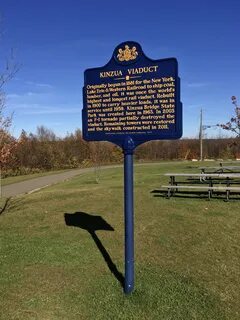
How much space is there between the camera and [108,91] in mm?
5891

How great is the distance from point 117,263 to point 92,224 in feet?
8.69

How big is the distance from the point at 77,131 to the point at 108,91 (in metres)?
45.3

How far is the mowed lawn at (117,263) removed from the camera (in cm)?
514

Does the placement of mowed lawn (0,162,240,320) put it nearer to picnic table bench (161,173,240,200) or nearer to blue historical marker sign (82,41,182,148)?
picnic table bench (161,173,240,200)

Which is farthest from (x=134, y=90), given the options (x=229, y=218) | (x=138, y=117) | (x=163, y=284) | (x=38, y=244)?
(x=229, y=218)

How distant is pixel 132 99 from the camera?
5684 millimetres

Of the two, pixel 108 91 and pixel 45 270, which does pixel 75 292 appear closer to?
pixel 45 270

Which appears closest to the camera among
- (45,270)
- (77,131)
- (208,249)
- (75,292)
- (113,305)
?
(113,305)

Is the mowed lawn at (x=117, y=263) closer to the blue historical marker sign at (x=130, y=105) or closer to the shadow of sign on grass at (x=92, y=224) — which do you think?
the shadow of sign on grass at (x=92, y=224)

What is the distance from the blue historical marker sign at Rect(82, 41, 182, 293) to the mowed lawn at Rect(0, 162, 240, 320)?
Result: 22.0 inches

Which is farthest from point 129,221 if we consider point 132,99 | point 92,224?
point 92,224

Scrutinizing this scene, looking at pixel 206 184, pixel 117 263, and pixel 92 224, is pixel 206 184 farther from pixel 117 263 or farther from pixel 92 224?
pixel 117 263

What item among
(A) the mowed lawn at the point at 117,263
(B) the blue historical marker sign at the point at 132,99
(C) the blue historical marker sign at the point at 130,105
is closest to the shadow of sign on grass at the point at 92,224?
(A) the mowed lawn at the point at 117,263

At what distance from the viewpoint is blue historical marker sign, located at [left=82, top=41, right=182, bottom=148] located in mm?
5461
